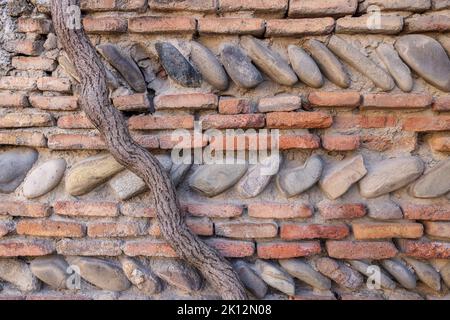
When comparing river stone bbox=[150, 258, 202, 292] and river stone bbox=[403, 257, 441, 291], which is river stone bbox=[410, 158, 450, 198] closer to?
river stone bbox=[403, 257, 441, 291]

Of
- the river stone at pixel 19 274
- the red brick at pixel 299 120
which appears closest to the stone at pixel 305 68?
the red brick at pixel 299 120

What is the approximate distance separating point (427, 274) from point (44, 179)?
1.41 meters

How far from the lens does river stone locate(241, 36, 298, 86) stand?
1.22m

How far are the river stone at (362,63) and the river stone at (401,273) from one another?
0.61 meters

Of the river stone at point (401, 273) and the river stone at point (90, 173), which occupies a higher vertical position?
the river stone at point (90, 173)

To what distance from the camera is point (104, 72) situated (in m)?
1.19

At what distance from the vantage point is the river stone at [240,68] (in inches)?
48.4

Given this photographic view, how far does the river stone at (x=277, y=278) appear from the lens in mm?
1226

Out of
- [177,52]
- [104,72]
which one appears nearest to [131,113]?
[104,72]

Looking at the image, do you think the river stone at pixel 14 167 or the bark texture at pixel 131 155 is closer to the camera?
the bark texture at pixel 131 155

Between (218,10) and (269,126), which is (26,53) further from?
(269,126)

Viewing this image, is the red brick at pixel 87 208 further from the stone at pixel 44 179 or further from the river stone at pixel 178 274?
the river stone at pixel 178 274

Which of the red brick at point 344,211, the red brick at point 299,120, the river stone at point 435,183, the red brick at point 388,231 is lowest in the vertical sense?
the red brick at point 388,231
